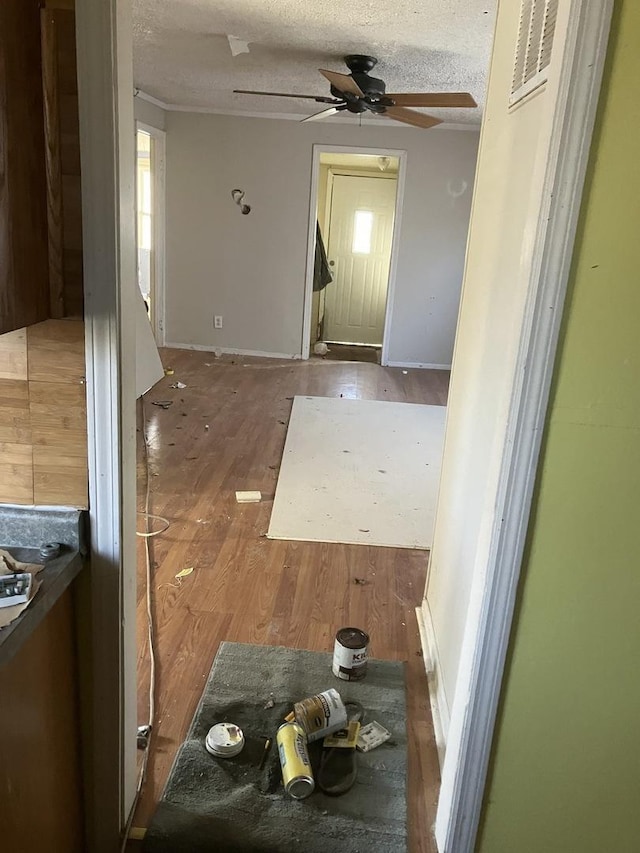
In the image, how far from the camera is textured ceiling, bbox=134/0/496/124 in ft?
10.3

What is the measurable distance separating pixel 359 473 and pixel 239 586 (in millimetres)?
1423

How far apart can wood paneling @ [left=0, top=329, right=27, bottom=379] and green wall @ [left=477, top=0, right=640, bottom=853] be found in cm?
93

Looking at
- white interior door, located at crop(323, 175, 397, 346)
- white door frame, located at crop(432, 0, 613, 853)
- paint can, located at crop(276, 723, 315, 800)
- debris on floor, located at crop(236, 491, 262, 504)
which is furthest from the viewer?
white interior door, located at crop(323, 175, 397, 346)

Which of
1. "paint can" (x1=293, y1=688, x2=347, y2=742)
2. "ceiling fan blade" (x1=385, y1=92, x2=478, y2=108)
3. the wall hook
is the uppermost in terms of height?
"ceiling fan blade" (x1=385, y1=92, x2=478, y2=108)

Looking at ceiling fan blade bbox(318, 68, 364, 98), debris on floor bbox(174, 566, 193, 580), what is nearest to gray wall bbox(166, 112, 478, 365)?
ceiling fan blade bbox(318, 68, 364, 98)

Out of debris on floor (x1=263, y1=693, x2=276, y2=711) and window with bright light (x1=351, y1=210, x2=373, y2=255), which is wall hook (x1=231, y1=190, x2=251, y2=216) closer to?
window with bright light (x1=351, y1=210, x2=373, y2=255)

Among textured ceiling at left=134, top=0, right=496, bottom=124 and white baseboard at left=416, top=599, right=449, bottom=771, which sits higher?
textured ceiling at left=134, top=0, right=496, bottom=124

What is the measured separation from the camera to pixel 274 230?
6.54 meters

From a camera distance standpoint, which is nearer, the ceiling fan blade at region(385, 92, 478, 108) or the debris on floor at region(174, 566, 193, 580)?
the debris on floor at region(174, 566, 193, 580)

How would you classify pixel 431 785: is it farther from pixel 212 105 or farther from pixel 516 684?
pixel 212 105

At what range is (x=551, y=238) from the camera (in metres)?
1.09

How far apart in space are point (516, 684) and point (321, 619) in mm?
1214

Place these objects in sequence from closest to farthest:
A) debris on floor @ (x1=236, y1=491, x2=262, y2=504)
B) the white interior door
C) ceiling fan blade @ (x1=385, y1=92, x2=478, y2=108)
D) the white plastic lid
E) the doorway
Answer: the white plastic lid
debris on floor @ (x1=236, y1=491, x2=262, y2=504)
ceiling fan blade @ (x1=385, y1=92, x2=478, y2=108)
the doorway
the white interior door

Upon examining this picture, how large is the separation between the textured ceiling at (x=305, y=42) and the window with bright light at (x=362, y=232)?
275cm
